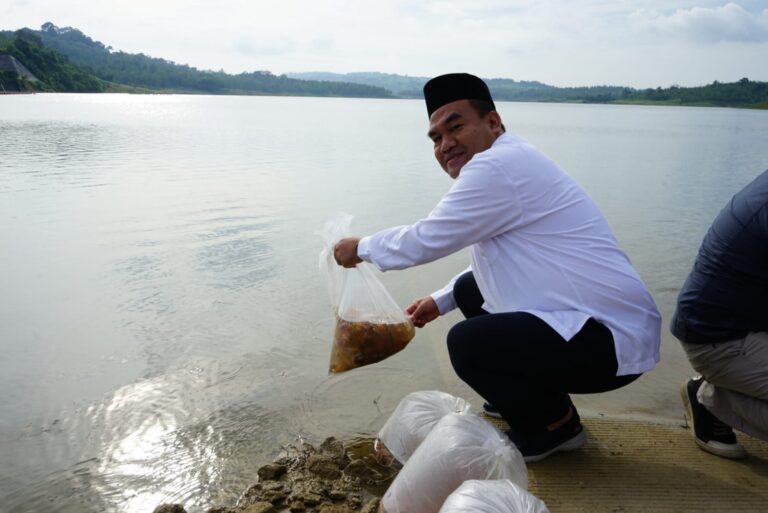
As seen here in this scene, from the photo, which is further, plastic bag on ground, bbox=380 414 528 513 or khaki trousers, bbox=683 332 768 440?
khaki trousers, bbox=683 332 768 440

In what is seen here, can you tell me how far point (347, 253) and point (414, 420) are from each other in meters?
0.81

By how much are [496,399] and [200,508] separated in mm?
1368

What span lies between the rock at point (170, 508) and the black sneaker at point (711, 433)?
239 centimetres

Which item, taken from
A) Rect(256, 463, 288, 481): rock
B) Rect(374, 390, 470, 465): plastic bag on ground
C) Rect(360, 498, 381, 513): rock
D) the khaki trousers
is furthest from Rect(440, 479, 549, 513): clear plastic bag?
the khaki trousers

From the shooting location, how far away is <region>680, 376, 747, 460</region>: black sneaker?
2797 millimetres

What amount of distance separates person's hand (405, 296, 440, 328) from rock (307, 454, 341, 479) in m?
0.87

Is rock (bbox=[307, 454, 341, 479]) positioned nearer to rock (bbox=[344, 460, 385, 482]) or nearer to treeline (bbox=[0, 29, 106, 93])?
rock (bbox=[344, 460, 385, 482])

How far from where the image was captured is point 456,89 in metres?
2.74

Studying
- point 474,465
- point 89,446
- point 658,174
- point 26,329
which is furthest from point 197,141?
point 474,465

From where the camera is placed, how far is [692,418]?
296 centimetres

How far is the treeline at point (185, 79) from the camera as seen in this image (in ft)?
353

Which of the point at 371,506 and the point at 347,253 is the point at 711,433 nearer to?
the point at 371,506

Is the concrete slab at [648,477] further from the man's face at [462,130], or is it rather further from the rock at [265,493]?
the man's face at [462,130]

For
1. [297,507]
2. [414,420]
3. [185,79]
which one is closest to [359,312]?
[414,420]
